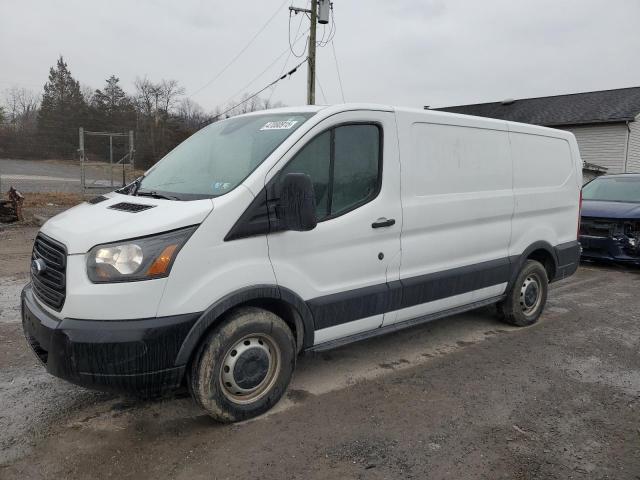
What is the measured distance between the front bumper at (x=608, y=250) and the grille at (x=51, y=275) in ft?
27.0

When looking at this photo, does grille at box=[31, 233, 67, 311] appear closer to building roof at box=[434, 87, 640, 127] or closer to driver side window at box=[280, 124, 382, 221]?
driver side window at box=[280, 124, 382, 221]

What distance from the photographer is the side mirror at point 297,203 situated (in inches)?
121

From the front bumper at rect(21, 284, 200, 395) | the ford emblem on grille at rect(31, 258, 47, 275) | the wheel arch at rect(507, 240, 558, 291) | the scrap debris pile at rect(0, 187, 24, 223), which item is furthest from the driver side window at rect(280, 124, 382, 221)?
the scrap debris pile at rect(0, 187, 24, 223)

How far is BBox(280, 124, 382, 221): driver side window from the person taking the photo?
345cm

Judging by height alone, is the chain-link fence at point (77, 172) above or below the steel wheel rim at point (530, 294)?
above

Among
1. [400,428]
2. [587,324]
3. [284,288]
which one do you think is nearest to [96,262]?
[284,288]

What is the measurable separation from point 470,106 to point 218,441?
111ft

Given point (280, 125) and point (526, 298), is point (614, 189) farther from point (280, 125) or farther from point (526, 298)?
point (280, 125)

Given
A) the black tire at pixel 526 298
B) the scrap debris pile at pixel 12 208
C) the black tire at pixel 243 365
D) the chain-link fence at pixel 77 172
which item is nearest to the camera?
the black tire at pixel 243 365

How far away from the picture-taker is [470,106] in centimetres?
3362

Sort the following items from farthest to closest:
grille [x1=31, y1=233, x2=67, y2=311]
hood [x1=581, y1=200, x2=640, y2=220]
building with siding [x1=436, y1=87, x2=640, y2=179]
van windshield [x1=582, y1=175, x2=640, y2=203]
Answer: building with siding [x1=436, y1=87, x2=640, y2=179], van windshield [x1=582, y1=175, x2=640, y2=203], hood [x1=581, y1=200, x2=640, y2=220], grille [x1=31, y1=233, x2=67, y2=311]

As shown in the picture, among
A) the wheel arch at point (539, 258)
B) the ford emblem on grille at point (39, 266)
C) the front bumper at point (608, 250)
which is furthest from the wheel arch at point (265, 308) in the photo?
the front bumper at point (608, 250)

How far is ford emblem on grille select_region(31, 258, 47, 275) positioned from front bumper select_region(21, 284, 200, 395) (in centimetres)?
37

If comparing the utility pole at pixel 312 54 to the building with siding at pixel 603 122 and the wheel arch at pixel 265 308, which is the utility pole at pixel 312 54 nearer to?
the building with siding at pixel 603 122
